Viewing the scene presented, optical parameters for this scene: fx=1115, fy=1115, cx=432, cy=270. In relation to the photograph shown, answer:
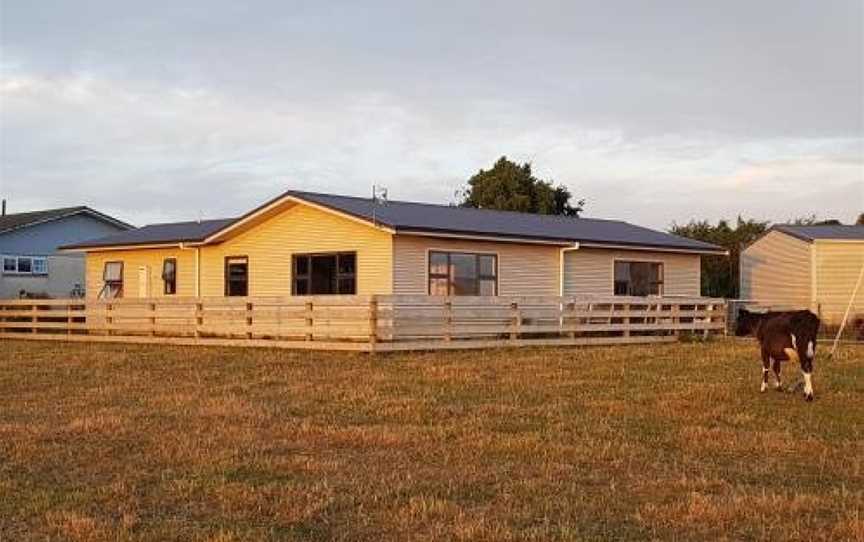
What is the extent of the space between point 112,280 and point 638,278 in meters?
16.6

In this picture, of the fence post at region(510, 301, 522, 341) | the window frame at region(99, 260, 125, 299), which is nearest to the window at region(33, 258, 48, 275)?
the window frame at region(99, 260, 125, 299)

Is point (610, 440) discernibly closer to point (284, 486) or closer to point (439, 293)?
point (284, 486)

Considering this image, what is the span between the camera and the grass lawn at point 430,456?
282 inches

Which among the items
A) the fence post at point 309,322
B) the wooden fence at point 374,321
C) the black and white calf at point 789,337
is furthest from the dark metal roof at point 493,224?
the black and white calf at point 789,337

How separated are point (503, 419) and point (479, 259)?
16.3 meters

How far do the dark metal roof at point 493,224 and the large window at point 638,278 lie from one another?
2.59 feet

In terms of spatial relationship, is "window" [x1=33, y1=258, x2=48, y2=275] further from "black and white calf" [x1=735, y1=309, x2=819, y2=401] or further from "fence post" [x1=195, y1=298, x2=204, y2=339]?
"black and white calf" [x1=735, y1=309, x2=819, y2=401]

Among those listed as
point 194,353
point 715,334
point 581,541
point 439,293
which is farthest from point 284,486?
point 715,334

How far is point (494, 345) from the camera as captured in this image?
2398cm

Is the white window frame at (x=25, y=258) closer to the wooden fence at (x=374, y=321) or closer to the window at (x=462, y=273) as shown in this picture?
the wooden fence at (x=374, y=321)

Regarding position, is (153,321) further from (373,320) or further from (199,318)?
(373,320)

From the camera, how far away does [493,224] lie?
29469mm

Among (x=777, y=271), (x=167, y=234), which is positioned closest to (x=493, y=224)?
(x=167, y=234)

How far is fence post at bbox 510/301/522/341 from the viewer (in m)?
24.5
